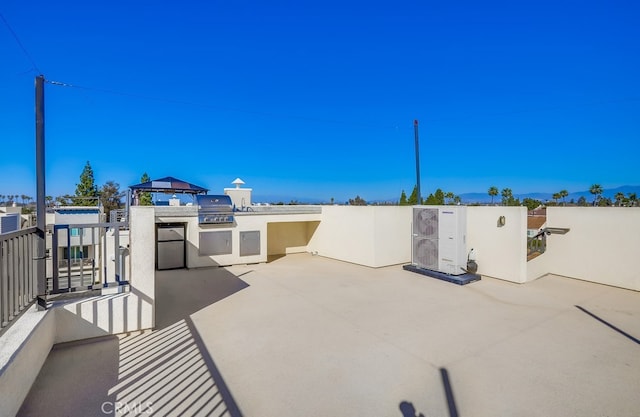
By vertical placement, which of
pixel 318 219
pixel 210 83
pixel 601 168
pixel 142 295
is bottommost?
pixel 142 295

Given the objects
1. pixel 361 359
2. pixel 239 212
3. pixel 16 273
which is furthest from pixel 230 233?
pixel 361 359

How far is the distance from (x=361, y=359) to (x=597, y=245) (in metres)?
7.37

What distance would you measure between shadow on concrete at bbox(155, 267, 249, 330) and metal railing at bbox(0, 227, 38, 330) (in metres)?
1.73

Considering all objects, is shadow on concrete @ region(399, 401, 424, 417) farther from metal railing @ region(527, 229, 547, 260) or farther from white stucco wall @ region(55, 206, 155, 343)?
metal railing @ region(527, 229, 547, 260)

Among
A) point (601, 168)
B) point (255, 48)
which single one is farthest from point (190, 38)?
point (601, 168)

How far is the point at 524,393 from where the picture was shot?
3.04 meters

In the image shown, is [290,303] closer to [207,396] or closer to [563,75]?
[207,396]

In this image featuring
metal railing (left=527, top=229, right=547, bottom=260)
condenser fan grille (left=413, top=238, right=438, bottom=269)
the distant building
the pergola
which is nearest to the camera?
the distant building

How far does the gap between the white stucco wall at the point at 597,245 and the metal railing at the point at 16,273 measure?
34.8 feet

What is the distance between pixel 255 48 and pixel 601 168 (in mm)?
28888

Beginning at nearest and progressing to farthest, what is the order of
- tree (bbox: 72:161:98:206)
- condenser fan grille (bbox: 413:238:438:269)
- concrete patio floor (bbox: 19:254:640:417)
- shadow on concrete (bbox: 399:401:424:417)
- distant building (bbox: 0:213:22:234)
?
shadow on concrete (bbox: 399:401:424:417), concrete patio floor (bbox: 19:254:640:417), distant building (bbox: 0:213:22:234), condenser fan grille (bbox: 413:238:438:269), tree (bbox: 72:161:98:206)

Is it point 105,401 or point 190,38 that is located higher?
point 190,38

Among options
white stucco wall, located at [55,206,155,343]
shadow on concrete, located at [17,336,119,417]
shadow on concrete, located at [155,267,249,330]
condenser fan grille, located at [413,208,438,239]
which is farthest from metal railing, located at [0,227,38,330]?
condenser fan grille, located at [413,208,438,239]

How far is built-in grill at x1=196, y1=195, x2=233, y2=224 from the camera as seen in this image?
9.19 meters
